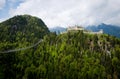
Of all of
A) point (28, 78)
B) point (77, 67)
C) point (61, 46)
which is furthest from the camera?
point (61, 46)

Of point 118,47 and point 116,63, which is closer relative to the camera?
point 116,63

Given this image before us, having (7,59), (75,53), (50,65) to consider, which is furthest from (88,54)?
(7,59)

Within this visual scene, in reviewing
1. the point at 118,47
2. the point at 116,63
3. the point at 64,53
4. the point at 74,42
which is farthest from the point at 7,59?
the point at 118,47

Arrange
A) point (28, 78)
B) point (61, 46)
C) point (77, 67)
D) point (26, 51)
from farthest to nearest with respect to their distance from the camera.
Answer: point (61, 46) < point (26, 51) < point (77, 67) < point (28, 78)

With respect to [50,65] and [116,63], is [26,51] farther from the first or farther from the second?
[116,63]

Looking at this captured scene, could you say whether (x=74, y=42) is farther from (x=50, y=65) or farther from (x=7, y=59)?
(x=7, y=59)

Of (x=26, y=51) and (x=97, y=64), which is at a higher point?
(x=26, y=51)
